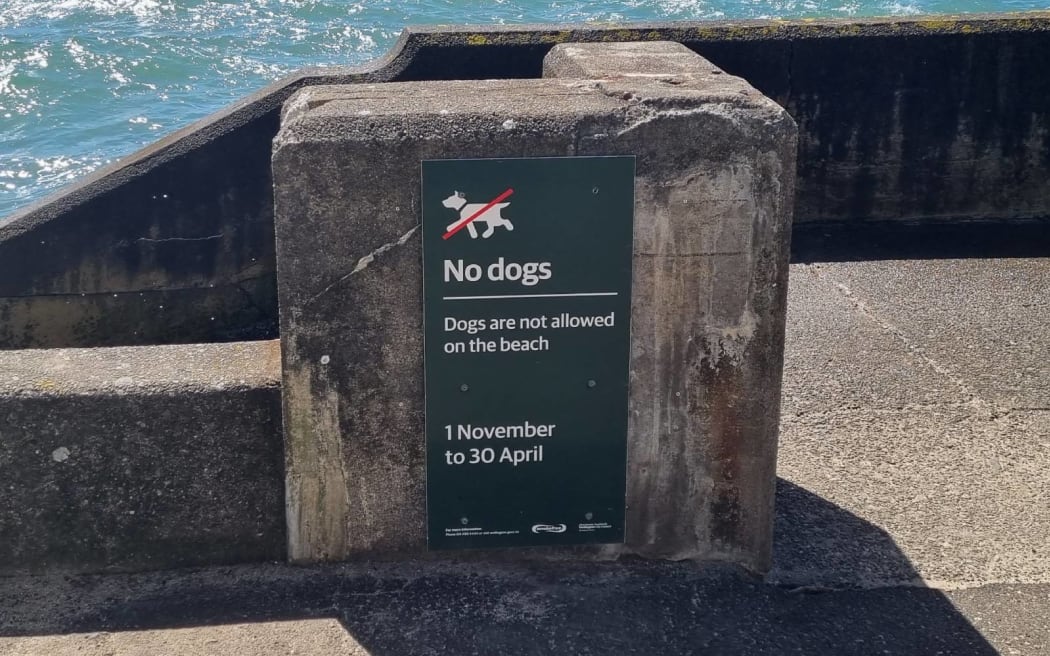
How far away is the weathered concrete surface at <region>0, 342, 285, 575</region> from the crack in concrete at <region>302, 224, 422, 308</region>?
389 millimetres

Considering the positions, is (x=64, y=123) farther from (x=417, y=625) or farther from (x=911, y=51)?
(x=417, y=625)

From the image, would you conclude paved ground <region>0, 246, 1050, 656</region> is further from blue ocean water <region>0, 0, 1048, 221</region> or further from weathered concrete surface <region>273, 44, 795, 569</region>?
blue ocean water <region>0, 0, 1048, 221</region>

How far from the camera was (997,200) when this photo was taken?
8070mm

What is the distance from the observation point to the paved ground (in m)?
3.78

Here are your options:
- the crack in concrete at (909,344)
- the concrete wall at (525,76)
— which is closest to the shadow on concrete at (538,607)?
the crack in concrete at (909,344)

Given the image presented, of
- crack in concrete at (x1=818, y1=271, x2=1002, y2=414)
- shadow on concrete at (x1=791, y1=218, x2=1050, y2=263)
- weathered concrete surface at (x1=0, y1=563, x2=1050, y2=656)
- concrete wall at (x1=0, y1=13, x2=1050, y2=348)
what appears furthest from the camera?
shadow on concrete at (x1=791, y1=218, x2=1050, y2=263)

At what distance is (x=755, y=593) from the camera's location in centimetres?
406

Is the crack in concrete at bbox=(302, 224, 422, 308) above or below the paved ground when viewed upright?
above

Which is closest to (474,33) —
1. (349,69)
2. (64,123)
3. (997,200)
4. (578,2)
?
(349,69)

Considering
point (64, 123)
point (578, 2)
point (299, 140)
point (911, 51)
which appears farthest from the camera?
point (578, 2)

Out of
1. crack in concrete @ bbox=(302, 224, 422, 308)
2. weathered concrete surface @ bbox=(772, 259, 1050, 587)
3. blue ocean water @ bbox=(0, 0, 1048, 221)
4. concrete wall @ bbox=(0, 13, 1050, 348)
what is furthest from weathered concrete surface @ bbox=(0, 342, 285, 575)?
blue ocean water @ bbox=(0, 0, 1048, 221)

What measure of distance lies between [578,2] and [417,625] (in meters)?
28.6

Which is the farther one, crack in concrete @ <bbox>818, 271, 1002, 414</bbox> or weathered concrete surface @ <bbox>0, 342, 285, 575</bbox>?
crack in concrete @ <bbox>818, 271, 1002, 414</bbox>

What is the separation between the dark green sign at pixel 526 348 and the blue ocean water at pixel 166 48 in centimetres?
1519
